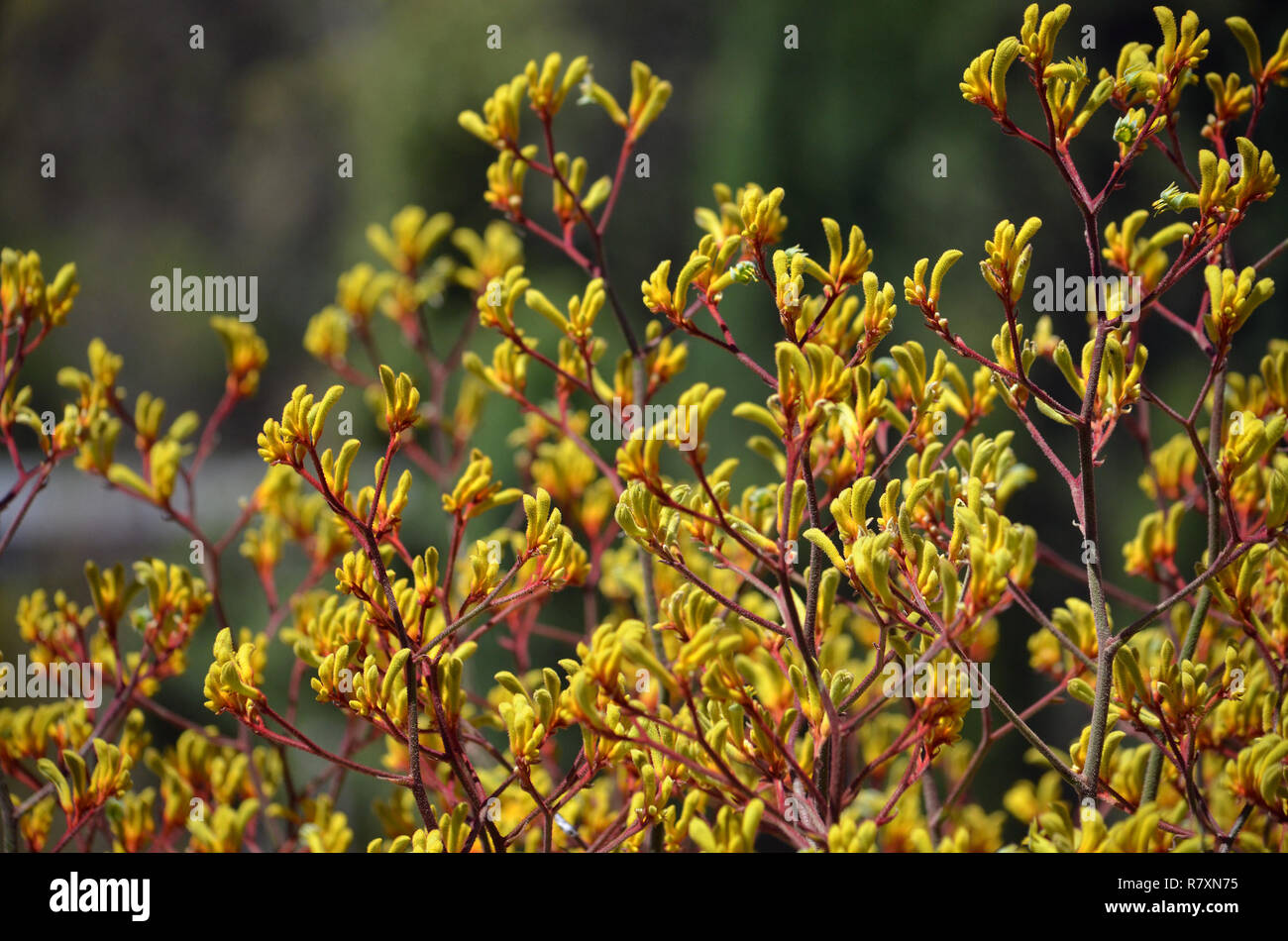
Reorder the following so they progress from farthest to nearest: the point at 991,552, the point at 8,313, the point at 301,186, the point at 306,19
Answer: the point at 301,186
the point at 306,19
the point at 8,313
the point at 991,552

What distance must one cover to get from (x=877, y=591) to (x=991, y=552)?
4 centimetres

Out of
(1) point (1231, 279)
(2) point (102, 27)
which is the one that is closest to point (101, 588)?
(1) point (1231, 279)

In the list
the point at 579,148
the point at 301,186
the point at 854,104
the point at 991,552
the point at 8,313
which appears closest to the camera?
the point at 991,552

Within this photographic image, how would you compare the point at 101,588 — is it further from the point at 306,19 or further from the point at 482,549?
the point at 306,19

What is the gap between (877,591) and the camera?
0.33 m

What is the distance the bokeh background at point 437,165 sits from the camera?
134cm

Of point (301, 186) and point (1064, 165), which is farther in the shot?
point (301, 186)

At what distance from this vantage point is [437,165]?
1651 mm

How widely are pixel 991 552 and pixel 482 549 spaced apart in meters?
0.21

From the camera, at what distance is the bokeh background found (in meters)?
1.34
